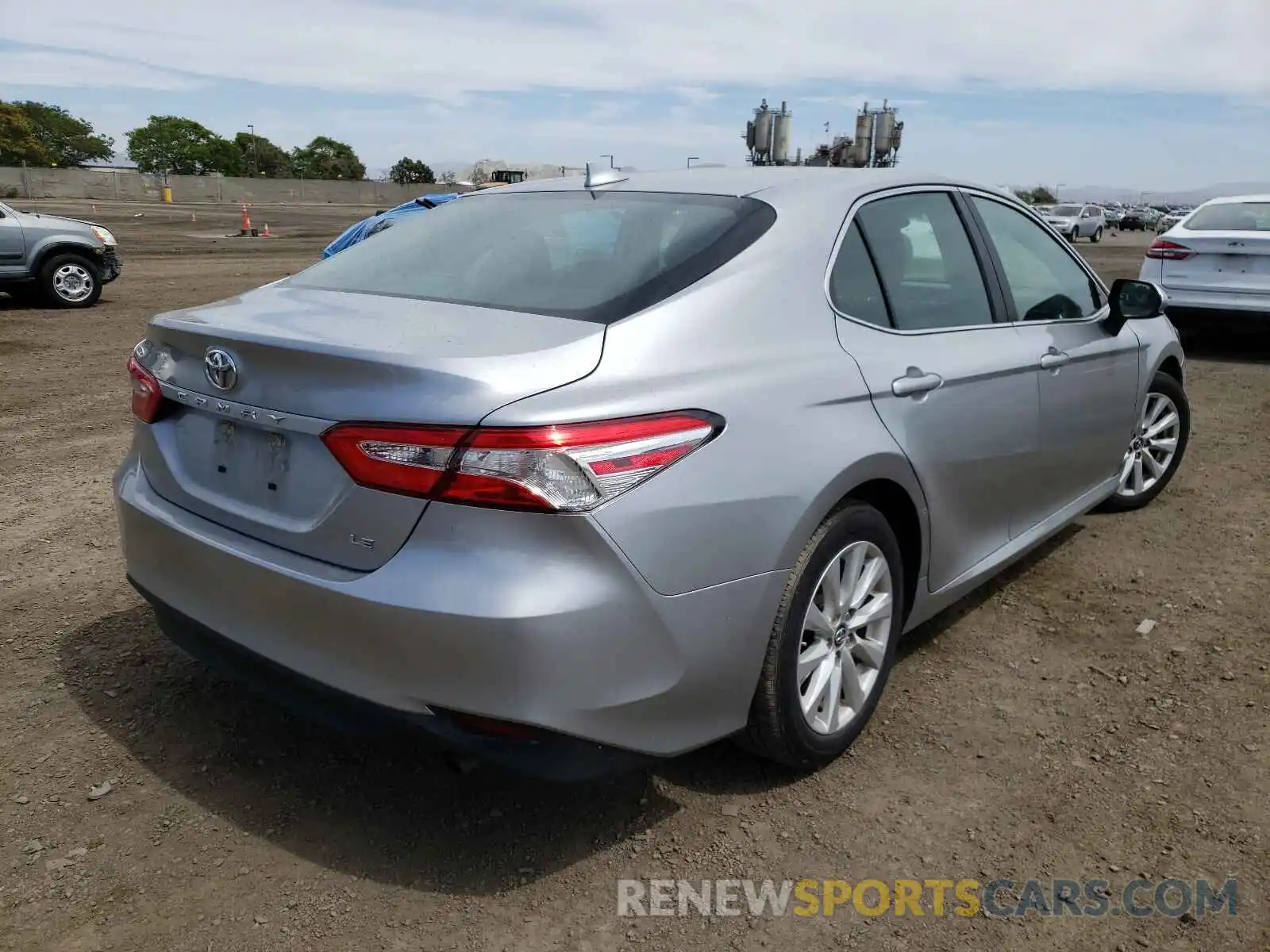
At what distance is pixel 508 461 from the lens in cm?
205

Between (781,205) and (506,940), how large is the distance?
2.01 meters

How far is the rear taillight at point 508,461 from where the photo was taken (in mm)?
2053

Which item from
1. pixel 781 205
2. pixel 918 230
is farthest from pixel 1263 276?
pixel 781 205

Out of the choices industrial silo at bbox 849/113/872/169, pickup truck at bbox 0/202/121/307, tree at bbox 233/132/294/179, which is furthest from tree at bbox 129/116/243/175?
pickup truck at bbox 0/202/121/307

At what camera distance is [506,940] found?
2234 millimetres

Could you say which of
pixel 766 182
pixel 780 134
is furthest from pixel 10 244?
pixel 780 134

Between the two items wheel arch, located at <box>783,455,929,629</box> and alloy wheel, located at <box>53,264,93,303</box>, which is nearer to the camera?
wheel arch, located at <box>783,455,929,629</box>

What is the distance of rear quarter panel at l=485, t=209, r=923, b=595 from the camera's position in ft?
7.11

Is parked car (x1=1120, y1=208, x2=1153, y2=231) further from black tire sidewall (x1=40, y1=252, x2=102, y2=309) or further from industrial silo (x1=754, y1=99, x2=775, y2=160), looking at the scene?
black tire sidewall (x1=40, y1=252, x2=102, y2=309)

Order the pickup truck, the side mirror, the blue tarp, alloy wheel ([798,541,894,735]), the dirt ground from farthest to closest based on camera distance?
the pickup truck
the blue tarp
the side mirror
alloy wheel ([798,541,894,735])
the dirt ground

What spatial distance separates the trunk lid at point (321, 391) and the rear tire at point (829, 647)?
2.71 feet

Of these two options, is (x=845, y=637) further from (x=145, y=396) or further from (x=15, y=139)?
(x=15, y=139)

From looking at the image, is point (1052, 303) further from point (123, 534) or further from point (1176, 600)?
point (123, 534)

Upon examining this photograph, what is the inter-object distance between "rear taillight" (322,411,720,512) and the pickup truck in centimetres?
1246
